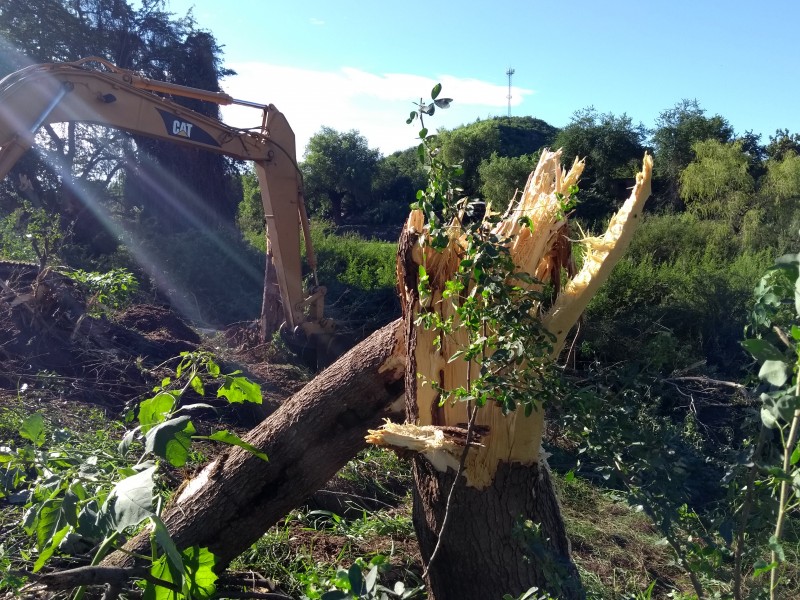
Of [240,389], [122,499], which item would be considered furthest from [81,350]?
[122,499]

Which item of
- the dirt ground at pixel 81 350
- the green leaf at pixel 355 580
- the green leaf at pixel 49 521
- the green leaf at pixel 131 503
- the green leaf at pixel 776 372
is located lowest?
the dirt ground at pixel 81 350

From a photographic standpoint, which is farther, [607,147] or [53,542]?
[607,147]

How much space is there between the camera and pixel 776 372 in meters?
1.34

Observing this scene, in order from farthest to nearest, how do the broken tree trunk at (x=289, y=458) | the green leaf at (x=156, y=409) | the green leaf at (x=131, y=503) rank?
1. the broken tree trunk at (x=289, y=458)
2. the green leaf at (x=156, y=409)
3. the green leaf at (x=131, y=503)

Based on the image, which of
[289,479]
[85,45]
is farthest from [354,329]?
[85,45]

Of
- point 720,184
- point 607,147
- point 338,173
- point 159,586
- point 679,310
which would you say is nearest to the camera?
point 159,586

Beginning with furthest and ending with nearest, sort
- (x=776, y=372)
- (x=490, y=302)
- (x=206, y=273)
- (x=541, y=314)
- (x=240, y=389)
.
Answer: (x=206, y=273) → (x=541, y=314) → (x=240, y=389) → (x=490, y=302) → (x=776, y=372)

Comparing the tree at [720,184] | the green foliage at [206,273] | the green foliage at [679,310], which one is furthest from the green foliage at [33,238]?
the tree at [720,184]

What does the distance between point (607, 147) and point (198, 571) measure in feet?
59.0

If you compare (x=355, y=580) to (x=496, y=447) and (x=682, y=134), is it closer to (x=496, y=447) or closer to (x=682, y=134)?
(x=496, y=447)

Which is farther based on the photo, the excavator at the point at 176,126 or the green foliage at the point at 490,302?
the excavator at the point at 176,126

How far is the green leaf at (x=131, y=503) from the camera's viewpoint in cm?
153

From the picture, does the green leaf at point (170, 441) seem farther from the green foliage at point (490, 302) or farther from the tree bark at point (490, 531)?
the tree bark at point (490, 531)

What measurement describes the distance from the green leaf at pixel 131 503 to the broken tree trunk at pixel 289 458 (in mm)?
1503
